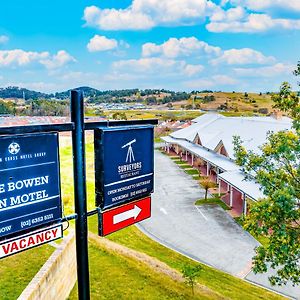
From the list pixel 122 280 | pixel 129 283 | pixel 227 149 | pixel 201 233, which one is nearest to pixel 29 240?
pixel 129 283

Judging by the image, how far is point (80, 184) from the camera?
18.6 feet

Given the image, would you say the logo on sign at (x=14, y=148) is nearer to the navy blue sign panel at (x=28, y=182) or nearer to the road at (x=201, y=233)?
the navy blue sign panel at (x=28, y=182)

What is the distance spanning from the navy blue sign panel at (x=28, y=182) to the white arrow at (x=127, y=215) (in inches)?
35.4

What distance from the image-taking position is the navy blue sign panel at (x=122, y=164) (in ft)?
18.8

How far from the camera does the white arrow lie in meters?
6.00

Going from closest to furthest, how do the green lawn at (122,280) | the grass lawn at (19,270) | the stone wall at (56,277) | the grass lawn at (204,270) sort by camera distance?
1. the stone wall at (56,277)
2. the grass lawn at (19,270)
3. the green lawn at (122,280)
4. the grass lawn at (204,270)

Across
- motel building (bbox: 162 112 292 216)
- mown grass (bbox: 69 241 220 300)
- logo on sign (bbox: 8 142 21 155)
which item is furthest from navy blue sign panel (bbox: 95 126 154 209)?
motel building (bbox: 162 112 292 216)

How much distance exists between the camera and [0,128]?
4734 millimetres

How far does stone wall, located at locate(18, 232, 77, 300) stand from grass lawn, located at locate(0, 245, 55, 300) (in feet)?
2.31

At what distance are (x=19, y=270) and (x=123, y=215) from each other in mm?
6045

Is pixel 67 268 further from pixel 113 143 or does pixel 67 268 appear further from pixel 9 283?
pixel 113 143

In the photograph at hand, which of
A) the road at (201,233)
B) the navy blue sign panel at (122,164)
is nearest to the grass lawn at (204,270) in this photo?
the road at (201,233)

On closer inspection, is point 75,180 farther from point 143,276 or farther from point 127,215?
point 143,276

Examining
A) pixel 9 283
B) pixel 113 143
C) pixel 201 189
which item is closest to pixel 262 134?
pixel 201 189
